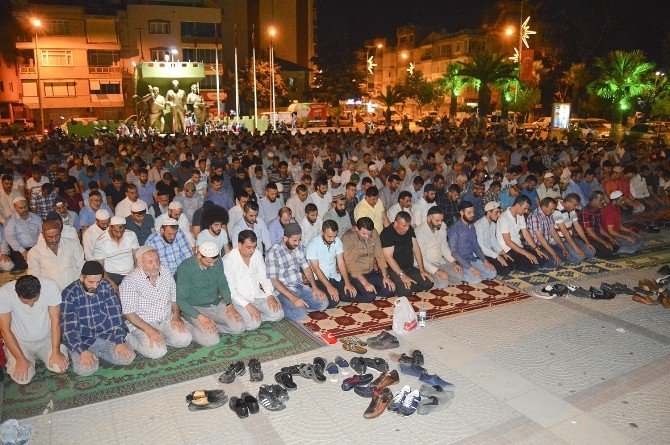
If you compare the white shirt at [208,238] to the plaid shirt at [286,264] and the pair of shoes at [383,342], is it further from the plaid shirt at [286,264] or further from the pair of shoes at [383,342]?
the pair of shoes at [383,342]

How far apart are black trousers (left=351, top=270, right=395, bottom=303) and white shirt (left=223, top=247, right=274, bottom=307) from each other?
4.84 ft

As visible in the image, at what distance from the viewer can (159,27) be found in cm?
4841

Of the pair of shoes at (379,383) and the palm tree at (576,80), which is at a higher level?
the palm tree at (576,80)

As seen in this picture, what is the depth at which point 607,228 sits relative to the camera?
1038cm

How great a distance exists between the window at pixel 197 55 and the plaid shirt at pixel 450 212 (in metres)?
44.5

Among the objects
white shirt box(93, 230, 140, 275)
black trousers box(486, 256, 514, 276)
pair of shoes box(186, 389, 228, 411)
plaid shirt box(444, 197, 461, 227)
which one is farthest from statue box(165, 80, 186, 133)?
pair of shoes box(186, 389, 228, 411)

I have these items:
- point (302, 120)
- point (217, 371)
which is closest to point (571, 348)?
point (217, 371)

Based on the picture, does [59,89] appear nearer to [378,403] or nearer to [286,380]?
[286,380]

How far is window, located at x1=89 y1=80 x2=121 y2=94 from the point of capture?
46.6 m

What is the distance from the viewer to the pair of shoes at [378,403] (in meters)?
4.98

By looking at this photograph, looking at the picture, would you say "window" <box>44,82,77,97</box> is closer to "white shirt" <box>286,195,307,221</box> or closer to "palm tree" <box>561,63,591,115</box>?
"white shirt" <box>286,195,307,221</box>

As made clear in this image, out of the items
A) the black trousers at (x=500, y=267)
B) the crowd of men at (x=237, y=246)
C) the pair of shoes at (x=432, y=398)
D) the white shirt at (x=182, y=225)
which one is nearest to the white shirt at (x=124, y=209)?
the crowd of men at (x=237, y=246)

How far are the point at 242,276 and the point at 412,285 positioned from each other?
2621 millimetres

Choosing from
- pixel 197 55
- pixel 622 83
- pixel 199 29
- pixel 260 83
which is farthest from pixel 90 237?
pixel 199 29
